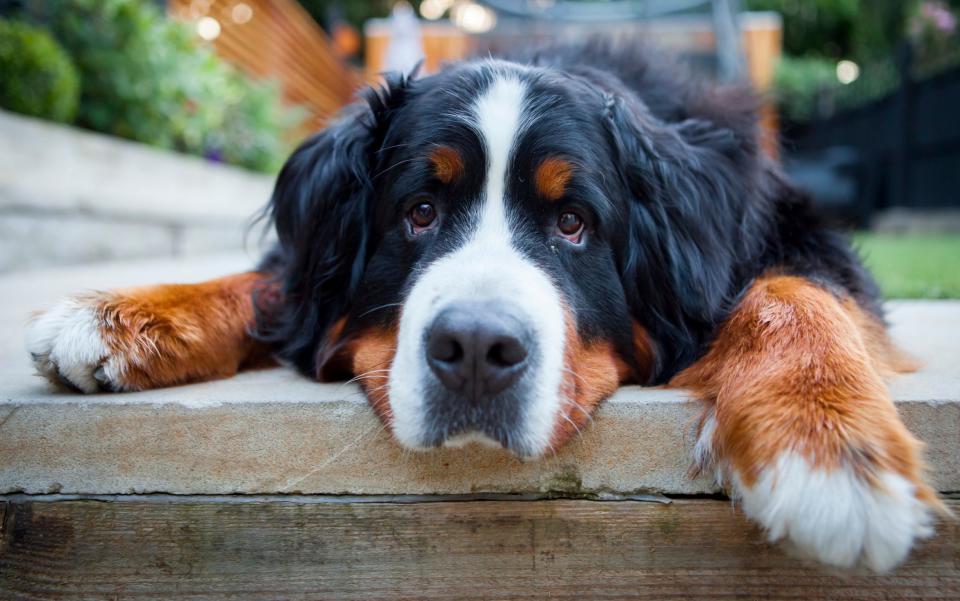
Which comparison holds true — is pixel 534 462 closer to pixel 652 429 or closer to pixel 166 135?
pixel 652 429

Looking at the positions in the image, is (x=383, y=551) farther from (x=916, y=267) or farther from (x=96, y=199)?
(x=916, y=267)

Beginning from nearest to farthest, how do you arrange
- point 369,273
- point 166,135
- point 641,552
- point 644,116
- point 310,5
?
point 641,552, point 369,273, point 644,116, point 166,135, point 310,5

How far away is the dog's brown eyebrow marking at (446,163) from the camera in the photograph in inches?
85.6

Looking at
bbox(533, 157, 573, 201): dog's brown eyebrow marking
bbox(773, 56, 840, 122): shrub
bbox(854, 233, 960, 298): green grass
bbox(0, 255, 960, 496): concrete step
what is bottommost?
bbox(773, 56, 840, 122): shrub

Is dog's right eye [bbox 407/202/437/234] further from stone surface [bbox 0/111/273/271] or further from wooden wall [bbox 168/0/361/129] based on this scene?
wooden wall [bbox 168/0/361/129]

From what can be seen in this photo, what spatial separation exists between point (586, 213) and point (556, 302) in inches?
14.3

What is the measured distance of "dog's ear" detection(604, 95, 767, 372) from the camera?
2305mm

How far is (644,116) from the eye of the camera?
8.27 feet

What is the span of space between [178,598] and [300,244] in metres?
1.16

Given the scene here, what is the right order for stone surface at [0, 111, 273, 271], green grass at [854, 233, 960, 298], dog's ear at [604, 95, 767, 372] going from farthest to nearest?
stone surface at [0, 111, 273, 271] < green grass at [854, 233, 960, 298] < dog's ear at [604, 95, 767, 372]

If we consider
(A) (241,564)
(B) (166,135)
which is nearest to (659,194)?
(A) (241,564)

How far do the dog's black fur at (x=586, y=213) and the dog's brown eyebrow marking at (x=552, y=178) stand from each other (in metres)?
0.03

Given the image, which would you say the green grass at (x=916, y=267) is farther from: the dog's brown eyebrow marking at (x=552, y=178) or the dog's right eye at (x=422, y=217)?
the dog's right eye at (x=422, y=217)

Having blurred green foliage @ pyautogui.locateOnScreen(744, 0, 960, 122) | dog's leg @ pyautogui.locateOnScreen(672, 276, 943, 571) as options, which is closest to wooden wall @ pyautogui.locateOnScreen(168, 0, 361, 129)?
dog's leg @ pyautogui.locateOnScreen(672, 276, 943, 571)
